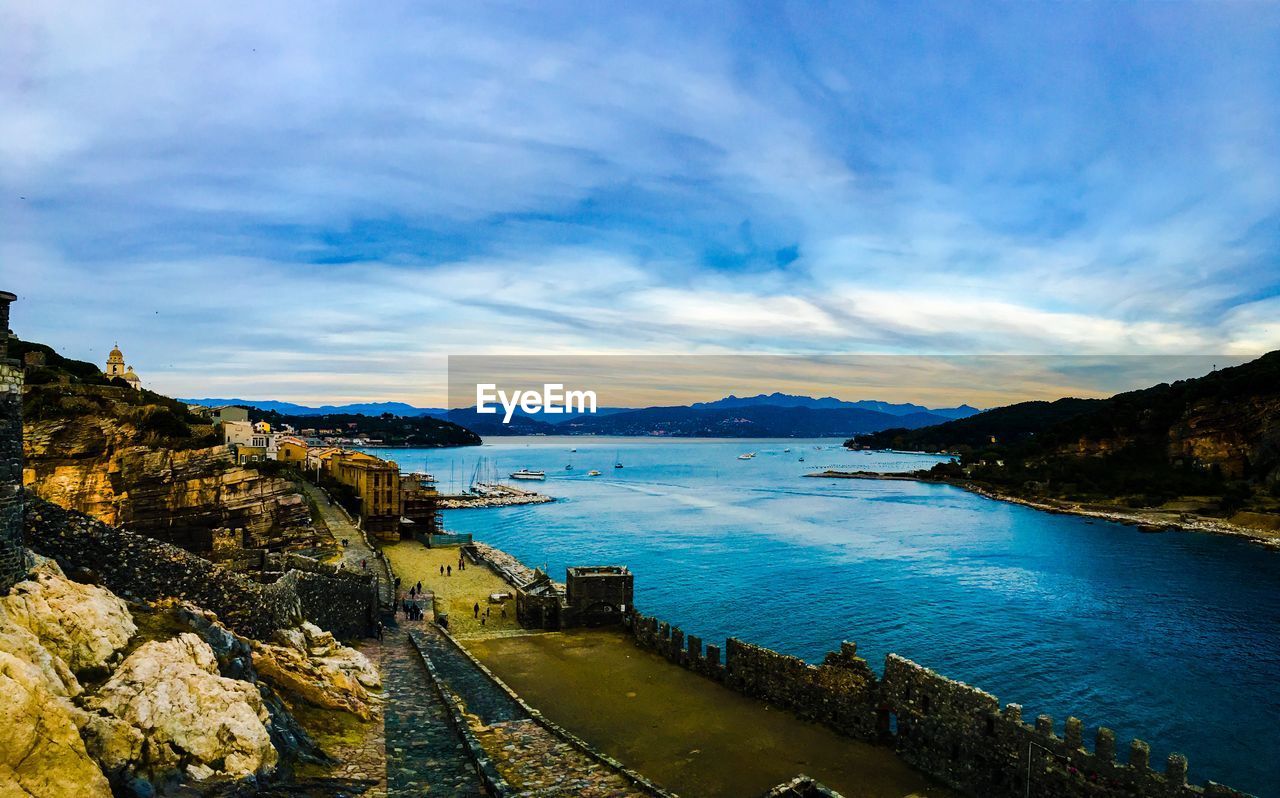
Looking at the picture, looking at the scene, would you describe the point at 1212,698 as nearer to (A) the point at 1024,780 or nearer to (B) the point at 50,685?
(A) the point at 1024,780

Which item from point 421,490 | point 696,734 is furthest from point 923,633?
point 421,490

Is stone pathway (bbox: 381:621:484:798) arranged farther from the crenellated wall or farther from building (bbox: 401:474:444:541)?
building (bbox: 401:474:444:541)

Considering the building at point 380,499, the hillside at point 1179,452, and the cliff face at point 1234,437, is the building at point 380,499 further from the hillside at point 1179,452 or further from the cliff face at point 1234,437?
the cliff face at point 1234,437

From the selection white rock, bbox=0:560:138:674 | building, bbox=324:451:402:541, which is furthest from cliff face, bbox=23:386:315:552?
white rock, bbox=0:560:138:674

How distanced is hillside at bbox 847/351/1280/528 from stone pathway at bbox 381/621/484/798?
91.8m

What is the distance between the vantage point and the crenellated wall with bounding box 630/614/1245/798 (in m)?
14.4

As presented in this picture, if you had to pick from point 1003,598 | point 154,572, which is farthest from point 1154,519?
point 154,572

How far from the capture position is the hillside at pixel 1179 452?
8969 centimetres

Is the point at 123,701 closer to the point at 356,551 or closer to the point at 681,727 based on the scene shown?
the point at 681,727

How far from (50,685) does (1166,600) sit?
59575 mm

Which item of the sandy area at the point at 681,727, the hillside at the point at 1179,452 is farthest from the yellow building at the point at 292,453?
the hillside at the point at 1179,452

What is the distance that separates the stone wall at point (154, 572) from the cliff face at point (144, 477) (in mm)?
23167

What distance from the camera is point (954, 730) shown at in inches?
700

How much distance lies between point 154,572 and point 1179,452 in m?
127
